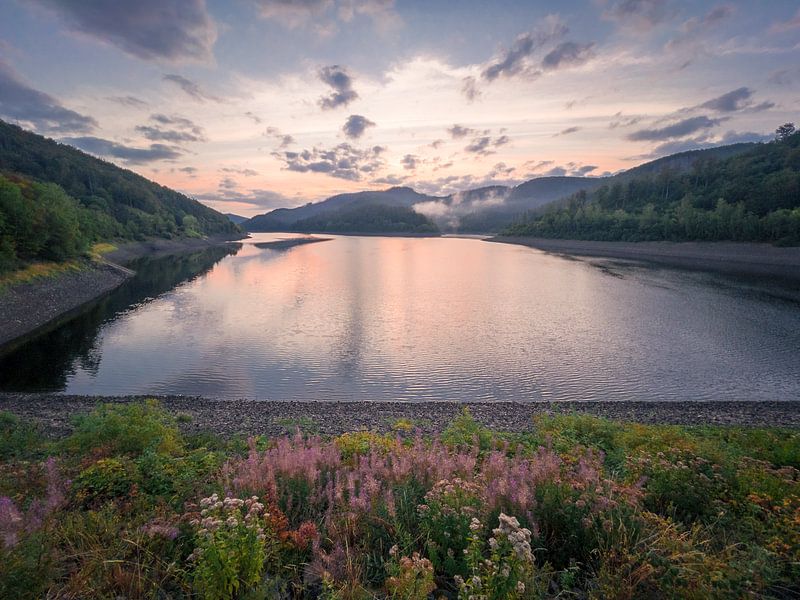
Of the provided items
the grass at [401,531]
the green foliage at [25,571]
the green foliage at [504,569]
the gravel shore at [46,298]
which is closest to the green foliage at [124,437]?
the grass at [401,531]

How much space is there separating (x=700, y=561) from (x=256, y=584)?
446 centimetres

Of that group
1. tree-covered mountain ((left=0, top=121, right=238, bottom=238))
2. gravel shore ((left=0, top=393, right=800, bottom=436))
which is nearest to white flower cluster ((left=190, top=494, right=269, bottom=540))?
gravel shore ((left=0, top=393, right=800, bottom=436))

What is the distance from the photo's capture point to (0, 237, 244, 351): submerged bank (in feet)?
95.0

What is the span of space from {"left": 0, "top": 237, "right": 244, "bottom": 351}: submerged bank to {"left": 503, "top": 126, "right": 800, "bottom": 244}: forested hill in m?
106

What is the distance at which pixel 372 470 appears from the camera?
6.29m

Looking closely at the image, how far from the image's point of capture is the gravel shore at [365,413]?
45.8 feet

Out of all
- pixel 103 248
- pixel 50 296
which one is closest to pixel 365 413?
pixel 50 296

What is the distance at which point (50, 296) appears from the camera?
3612 centimetres

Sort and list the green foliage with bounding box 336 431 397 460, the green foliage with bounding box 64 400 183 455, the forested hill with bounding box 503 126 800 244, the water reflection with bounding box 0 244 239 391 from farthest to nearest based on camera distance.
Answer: the forested hill with bounding box 503 126 800 244, the water reflection with bounding box 0 244 239 391, the green foliage with bounding box 64 400 183 455, the green foliage with bounding box 336 431 397 460

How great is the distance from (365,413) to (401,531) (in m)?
10.9

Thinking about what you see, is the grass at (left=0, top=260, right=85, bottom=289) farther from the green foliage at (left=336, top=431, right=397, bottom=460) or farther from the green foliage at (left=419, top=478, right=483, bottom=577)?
the green foliage at (left=419, top=478, right=483, bottom=577)

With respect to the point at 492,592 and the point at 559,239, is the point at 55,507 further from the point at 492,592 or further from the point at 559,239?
the point at 559,239

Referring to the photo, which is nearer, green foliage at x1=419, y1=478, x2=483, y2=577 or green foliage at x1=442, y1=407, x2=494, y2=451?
green foliage at x1=419, y1=478, x2=483, y2=577

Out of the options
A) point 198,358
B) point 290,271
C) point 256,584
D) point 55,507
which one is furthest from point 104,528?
point 290,271
